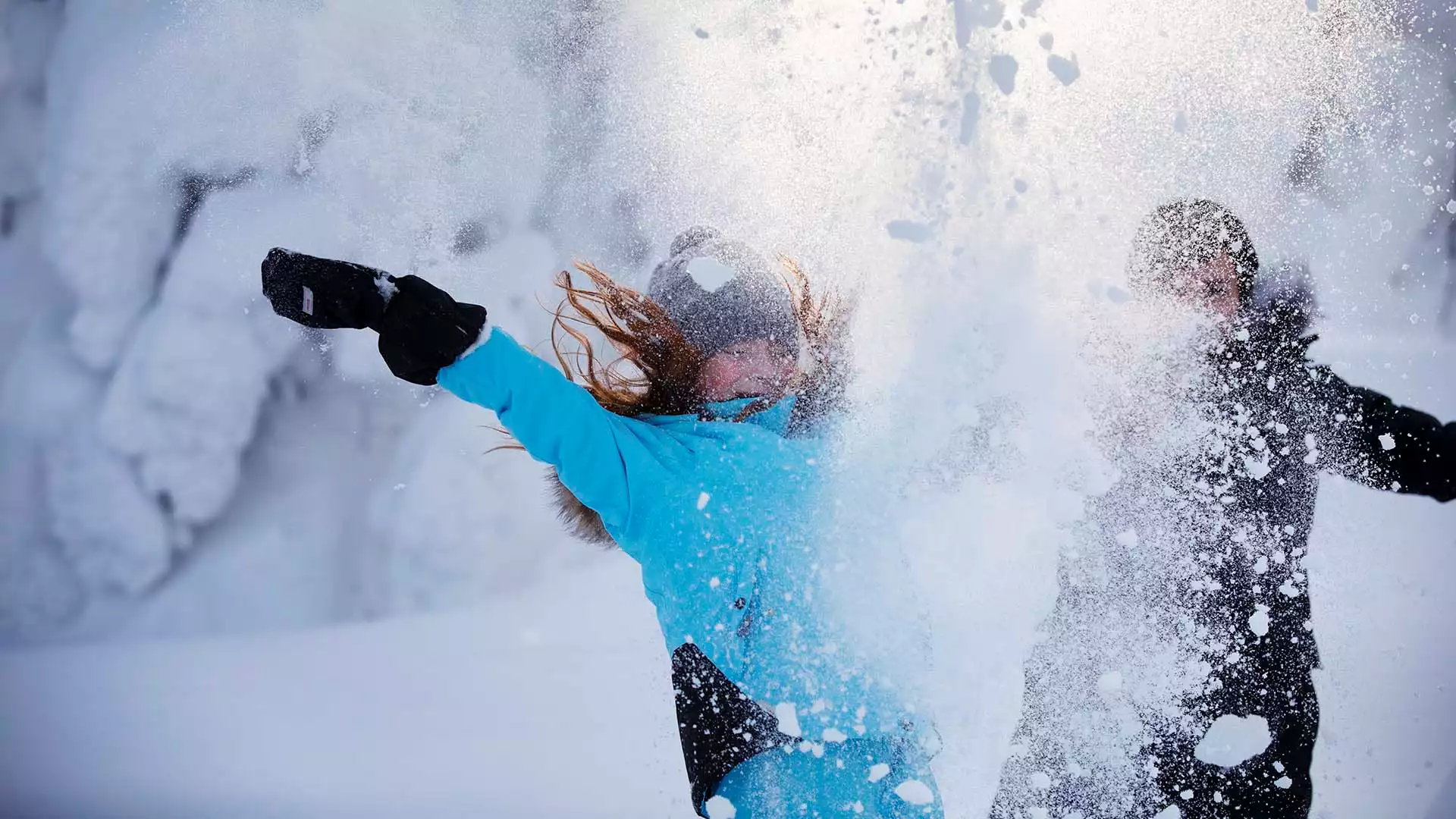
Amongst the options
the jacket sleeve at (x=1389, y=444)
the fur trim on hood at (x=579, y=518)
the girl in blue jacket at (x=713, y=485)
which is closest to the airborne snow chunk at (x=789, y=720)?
the girl in blue jacket at (x=713, y=485)

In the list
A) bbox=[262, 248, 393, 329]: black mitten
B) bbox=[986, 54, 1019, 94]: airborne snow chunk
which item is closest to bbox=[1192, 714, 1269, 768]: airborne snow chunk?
bbox=[986, 54, 1019, 94]: airborne snow chunk

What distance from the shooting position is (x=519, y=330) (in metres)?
2.12

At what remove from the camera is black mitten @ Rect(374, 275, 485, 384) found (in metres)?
0.97

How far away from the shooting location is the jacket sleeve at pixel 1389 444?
4.34 feet

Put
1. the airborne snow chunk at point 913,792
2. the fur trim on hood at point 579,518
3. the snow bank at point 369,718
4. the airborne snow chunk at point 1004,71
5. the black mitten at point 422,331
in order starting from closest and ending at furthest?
the black mitten at point 422,331
the airborne snow chunk at point 913,792
the fur trim on hood at point 579,518
the airborne snow chunk at point 1004,71
the snow bank at point 369,718

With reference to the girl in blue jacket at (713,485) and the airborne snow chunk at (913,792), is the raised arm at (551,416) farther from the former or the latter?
the airborne snow chunk at (913,792)

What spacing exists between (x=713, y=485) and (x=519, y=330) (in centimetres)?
116

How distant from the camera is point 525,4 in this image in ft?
6.30

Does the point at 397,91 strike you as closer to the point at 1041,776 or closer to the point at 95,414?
the point at 95,414

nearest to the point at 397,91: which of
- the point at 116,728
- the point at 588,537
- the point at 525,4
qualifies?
the point at 525,4

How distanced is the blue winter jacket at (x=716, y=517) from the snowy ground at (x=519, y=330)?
37 cm

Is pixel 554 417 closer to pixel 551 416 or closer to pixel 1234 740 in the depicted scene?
pixel 551 416

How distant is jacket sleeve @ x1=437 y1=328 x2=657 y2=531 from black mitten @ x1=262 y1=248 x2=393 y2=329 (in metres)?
0.11

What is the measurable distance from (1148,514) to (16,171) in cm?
255
